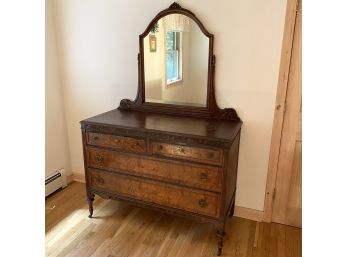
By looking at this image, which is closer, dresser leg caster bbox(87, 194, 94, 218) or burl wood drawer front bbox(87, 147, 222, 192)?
burl wood drawer front bbox(87, 147, 222, 192)

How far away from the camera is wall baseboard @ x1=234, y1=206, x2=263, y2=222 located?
7.50 feet

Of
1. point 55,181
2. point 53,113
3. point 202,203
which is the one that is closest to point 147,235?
point 202,203

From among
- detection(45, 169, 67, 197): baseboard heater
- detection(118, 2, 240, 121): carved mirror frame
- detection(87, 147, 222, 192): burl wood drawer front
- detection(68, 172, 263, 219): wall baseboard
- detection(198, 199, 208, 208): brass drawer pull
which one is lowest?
detection(68, 172, 263, 219): wall baseboard

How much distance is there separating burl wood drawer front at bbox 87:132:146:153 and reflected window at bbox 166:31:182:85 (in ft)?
2.07

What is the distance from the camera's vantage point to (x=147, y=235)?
212 centimetres

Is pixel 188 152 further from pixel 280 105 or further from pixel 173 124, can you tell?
pixel 280 105

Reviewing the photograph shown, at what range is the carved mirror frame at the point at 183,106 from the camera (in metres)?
2.04

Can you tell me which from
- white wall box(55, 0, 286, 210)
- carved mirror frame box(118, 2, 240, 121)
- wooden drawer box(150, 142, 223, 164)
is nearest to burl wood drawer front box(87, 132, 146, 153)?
wooden drawer box(150, 142, 223, 164)

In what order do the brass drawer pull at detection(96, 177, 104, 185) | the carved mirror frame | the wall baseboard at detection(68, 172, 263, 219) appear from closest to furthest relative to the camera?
the carved mirror frame < the brass drawer pull at detection(96, 177, 104, 185) < the wall baseboard at detection(68, 172, 263, 219)

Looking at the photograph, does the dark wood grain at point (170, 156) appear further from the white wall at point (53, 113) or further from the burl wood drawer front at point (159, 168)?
the white wall at point (53, 113)

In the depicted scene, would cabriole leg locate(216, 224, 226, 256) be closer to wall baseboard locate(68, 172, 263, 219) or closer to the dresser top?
wall baseboard locate(68, 172, 263, 219)

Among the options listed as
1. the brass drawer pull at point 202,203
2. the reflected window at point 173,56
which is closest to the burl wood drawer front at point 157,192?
the brass drawer pull at point 202,203

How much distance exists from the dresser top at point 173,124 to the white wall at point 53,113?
780 millimetres
